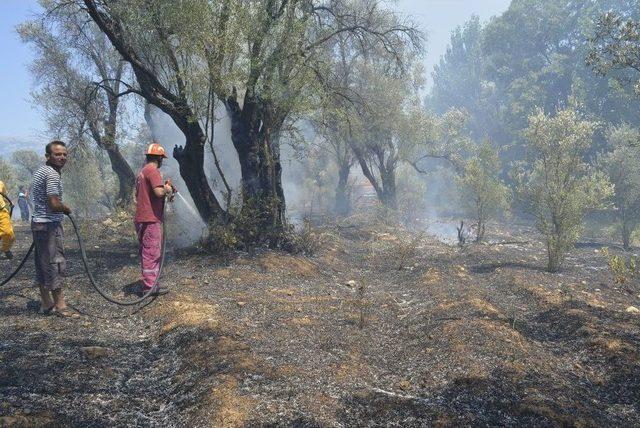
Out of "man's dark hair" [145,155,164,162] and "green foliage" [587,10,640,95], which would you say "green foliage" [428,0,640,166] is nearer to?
"green foliage" [587,10,640,95]

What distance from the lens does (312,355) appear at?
484 centimetres

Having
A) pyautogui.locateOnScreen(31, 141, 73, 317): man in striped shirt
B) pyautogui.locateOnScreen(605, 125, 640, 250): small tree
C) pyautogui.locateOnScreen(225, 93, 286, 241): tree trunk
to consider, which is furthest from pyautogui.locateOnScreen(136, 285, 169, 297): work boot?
pyautogui.locateOnScreen(605, 125, 640, 250): small tree

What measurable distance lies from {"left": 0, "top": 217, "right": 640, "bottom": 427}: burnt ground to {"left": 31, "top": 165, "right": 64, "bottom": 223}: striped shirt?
1.24 meters

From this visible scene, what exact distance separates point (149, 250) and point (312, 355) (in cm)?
311

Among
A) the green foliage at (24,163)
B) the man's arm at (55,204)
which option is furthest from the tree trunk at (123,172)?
the green foliage at (24,163)

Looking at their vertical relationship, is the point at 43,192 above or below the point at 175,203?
above

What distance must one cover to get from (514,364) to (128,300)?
525cm

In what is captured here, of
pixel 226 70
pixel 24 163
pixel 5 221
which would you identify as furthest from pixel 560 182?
pixel 24 163

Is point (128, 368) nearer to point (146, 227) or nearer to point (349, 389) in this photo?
point (349, 389)

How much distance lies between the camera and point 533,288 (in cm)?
875

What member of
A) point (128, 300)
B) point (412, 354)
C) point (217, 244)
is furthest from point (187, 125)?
point (412, 354)

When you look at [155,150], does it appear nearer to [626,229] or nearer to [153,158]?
[153,158]

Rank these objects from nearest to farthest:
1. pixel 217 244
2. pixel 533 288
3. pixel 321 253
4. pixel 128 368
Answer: pixel 128 368
pixel 533 288
pixel 217 244
pixel 321 253

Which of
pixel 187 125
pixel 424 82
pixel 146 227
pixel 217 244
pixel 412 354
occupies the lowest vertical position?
pixel 412 354
